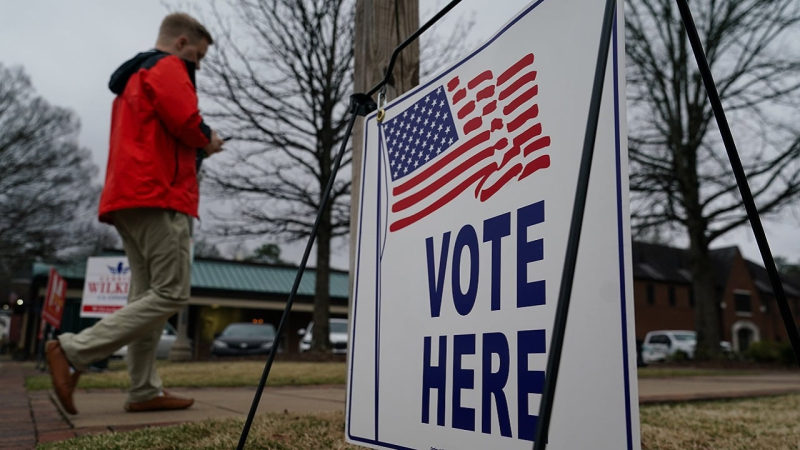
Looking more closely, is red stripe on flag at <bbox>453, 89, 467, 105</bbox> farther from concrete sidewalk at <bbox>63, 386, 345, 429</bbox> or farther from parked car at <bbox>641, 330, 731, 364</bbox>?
parked car at <bbox>641, 330, 731, 364</bbox>

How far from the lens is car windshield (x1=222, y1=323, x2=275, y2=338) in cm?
1681

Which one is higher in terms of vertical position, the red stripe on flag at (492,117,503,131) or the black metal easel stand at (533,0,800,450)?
the red stripe on flag at (492,117,503,131)

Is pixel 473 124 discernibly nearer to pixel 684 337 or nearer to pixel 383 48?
pixel 383 48

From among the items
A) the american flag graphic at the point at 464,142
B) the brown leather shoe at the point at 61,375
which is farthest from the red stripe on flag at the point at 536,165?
the brown leather shoe at the point at 61,375

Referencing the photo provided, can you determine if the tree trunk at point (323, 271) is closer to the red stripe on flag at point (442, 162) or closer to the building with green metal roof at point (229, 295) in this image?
the building with green metal roof at point (229, 295)

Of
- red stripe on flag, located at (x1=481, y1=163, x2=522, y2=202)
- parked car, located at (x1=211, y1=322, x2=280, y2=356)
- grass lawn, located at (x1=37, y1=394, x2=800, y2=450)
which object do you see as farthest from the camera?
parked car, located at (x1=211, y1=322, x2=280, y2=356)

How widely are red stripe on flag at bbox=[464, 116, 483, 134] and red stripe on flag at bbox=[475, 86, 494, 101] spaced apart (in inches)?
1.9

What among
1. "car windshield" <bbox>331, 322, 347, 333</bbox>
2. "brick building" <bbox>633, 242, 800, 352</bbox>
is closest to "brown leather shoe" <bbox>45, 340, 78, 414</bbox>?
"car windshield" <bbox>331, 322, 347, 333</bbox>

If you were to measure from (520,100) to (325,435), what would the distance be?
1.43 meters

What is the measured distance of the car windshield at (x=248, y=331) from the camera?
16812 mm

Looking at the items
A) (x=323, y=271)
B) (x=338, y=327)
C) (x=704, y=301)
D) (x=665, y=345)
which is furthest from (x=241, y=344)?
(x=665, y=345)

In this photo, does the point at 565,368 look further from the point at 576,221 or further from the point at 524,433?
the point at 576,221

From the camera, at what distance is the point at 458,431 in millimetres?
1250

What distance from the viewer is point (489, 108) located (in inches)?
52.7
